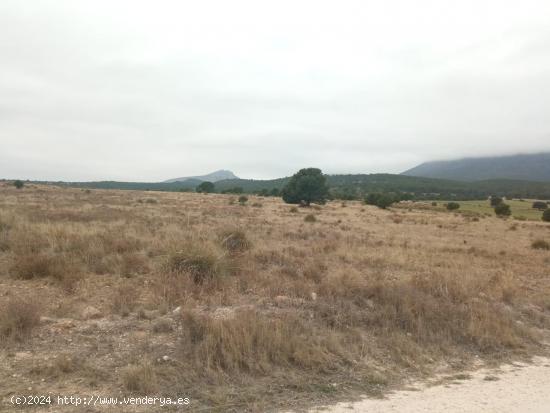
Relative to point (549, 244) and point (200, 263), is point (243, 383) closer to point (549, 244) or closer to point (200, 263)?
point (200, 263)

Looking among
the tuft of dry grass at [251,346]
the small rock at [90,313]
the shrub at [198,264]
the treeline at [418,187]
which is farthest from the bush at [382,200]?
the small rock at [90,313]

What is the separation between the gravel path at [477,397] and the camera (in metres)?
4.92

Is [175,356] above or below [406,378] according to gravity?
above

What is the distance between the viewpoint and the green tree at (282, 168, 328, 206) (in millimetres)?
64625

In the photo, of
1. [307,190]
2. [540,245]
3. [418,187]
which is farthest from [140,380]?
[418,187]

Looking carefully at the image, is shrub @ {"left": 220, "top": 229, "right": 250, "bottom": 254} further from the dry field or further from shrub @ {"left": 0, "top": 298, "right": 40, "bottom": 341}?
shrub @ {"left": 0, "top": 298, "right": 40, "bottom": 341}

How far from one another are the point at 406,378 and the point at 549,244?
21870 mm

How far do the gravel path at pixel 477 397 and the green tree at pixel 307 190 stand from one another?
192 ft

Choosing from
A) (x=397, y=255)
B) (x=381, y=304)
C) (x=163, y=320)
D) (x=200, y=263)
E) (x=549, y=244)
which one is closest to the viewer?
(x=163, y=320)

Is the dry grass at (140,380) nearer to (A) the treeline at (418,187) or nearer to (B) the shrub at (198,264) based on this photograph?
(B) the shrub at (198,264)

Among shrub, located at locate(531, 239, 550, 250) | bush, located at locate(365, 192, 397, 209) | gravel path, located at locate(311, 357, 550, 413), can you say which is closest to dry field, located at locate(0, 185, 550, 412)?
gravel path, located at locate(311, 357, 550, 413)

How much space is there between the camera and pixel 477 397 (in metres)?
5.26

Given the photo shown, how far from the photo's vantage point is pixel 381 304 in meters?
8.36

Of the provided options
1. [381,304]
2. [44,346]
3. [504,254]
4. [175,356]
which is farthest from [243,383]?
[504,254]
